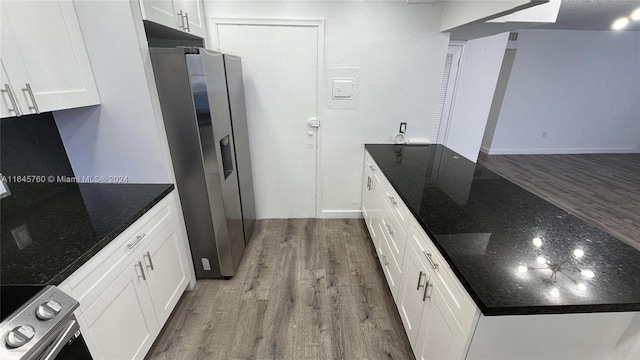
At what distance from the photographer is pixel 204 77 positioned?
1.58 metres

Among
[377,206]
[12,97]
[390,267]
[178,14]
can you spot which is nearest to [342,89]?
[377,206]

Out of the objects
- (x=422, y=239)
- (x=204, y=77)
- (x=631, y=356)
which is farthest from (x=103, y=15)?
(x=631, y=356)

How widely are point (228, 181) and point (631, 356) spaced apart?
225cm

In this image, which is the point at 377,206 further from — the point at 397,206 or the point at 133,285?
the point at 133,285

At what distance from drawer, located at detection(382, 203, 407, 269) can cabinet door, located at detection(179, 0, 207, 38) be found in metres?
2.01

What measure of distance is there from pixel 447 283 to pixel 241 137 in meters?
1.94

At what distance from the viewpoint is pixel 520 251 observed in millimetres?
1083

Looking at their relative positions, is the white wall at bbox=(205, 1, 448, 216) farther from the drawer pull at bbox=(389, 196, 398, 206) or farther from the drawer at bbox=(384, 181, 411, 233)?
the drawer pull at bbox=(389, 196, 398, 206)

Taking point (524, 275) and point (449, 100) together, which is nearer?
point (524, 275)

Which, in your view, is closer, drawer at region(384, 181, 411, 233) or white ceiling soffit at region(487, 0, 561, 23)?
drawer at region(384, 181, 411, 233)

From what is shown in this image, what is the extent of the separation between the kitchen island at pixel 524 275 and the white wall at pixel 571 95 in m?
4.97

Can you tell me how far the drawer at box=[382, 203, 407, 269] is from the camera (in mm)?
1679

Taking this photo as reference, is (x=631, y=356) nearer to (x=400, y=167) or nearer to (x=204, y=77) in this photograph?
(x=400, y=167)

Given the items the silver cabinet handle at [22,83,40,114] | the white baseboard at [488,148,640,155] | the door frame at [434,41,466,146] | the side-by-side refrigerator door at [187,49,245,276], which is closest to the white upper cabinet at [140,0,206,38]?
Result: the side-by-side refrigerator door at [187,49,245,276]
